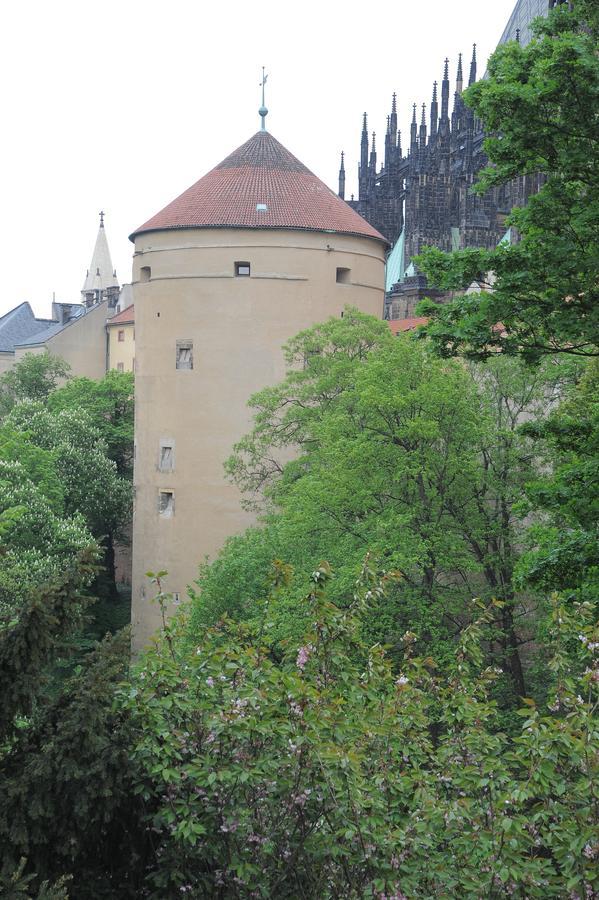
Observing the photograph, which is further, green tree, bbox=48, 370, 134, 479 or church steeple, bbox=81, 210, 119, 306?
church steeple, bbox=81, 210, 119, 306

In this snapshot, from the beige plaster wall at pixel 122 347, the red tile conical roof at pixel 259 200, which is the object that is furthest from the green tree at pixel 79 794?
the beige plaster wall at pixel 122 347

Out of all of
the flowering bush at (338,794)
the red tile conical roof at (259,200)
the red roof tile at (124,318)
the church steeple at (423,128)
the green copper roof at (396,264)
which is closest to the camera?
the flowering bush at (338,794)

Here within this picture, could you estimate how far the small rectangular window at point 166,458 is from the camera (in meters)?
37.1

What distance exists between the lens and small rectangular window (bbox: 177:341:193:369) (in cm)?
3709

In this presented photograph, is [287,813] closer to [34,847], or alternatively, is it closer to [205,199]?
[34,847]

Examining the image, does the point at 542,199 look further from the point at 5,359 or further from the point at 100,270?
the point at 100,270

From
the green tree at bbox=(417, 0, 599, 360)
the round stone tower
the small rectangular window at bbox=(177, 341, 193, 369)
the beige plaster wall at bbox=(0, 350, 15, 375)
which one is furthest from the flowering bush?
the beige plaster wall at bbox=(0, 350, 15, 375)

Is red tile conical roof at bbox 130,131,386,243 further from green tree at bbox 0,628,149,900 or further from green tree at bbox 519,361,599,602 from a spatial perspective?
green tree at bbox 0,628,149,900

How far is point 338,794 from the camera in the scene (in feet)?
27.6

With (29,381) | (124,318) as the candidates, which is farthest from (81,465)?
(124,318)

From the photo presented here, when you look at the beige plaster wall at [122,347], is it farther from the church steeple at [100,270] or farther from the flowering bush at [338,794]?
the flowering bush at [338,794]

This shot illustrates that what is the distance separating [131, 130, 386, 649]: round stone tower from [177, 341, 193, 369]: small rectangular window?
0.14ft

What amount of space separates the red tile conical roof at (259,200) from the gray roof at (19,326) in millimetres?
51711

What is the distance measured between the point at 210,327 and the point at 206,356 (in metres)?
0.85
